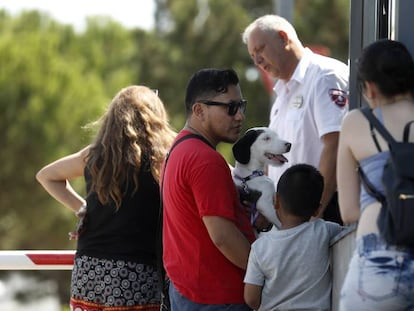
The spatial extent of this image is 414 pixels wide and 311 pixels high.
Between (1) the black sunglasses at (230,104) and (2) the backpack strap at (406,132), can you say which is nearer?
(2) the backpack strap at (406,132)

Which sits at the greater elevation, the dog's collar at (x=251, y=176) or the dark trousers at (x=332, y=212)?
the dog's collar at (x=251, y=176)

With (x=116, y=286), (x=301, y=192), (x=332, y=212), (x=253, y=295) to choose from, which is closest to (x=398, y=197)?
(x=301, y=192)

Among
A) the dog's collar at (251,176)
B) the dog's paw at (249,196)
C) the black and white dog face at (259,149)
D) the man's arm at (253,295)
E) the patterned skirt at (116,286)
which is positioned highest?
the black and white dog face at (259,149)

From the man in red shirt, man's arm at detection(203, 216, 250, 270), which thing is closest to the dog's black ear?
the man in red shirt

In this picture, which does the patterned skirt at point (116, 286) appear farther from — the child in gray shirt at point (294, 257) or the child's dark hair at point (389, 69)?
the child's dark hair at point (389, 69)

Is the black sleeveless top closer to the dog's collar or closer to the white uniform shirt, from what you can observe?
the dog's collar

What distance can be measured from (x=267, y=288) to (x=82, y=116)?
25.1m

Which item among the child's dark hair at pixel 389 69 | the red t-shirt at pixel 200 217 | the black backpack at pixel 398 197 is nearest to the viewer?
the black backpack at pixel 398 197

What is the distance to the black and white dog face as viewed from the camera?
540 centimetres

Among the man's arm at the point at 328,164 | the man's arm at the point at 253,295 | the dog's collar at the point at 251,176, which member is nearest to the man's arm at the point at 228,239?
the man's arm at the point at 253,295

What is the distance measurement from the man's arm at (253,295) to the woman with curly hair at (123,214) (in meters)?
1.00

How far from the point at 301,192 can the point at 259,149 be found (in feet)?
2.36

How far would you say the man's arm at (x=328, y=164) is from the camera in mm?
5734

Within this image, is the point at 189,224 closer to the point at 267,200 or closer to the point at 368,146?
the point at 267,200
